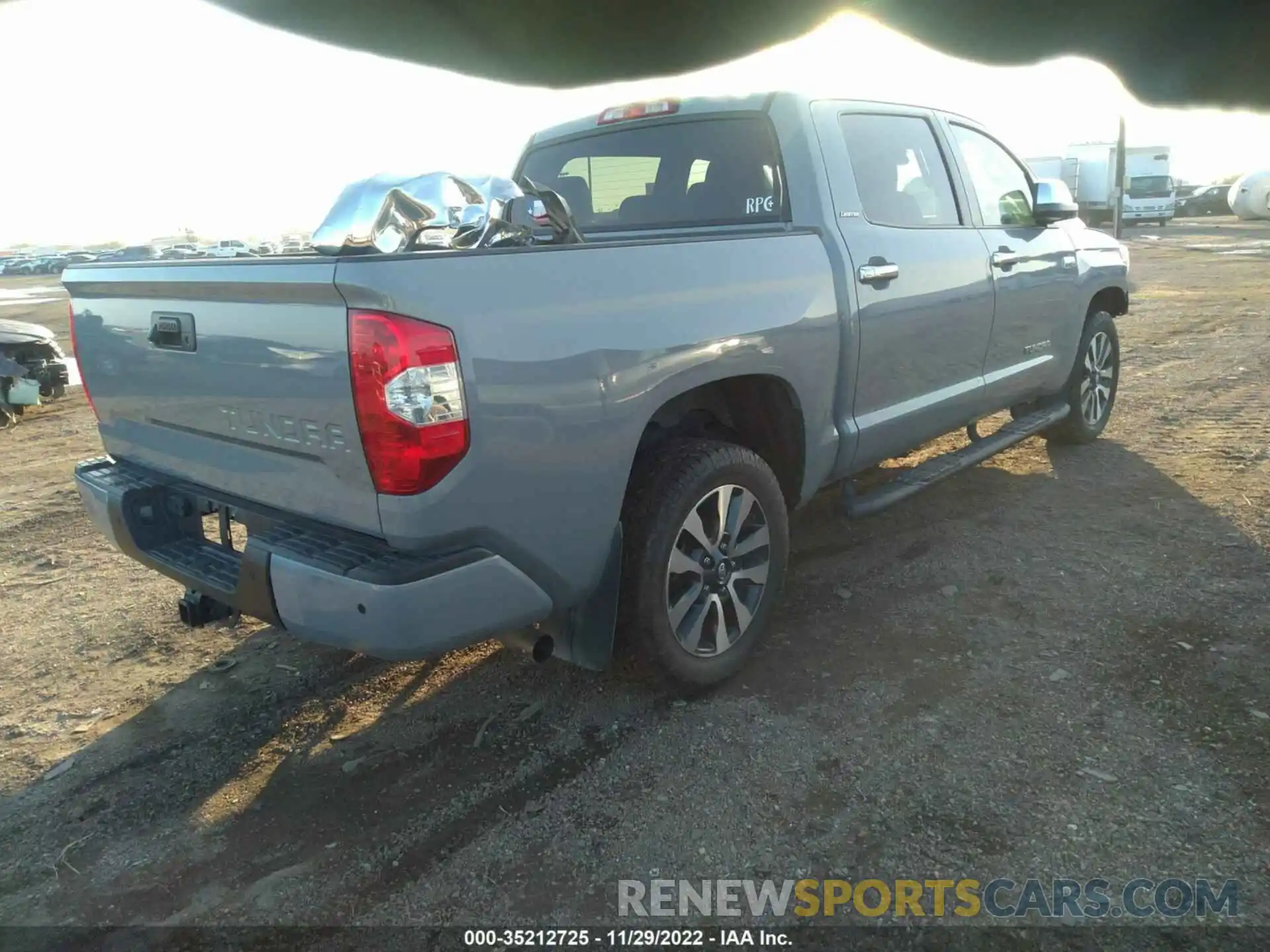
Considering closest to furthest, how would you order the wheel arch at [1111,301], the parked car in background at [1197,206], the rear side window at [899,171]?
the rear side window at [899,171], the wheel arch at [1111,301], the parked car in background at [1197,206]

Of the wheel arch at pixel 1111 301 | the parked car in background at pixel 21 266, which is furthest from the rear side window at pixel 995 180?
the parked car in background at pixel 21 266

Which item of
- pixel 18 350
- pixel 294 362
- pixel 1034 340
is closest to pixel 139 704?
pixel 294 362

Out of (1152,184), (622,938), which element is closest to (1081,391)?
(622,938)

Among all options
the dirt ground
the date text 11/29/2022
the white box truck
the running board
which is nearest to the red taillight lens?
the running board

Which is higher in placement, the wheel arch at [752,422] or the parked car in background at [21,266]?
the parked car in background at [21,266]

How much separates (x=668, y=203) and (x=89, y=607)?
2.94 meters

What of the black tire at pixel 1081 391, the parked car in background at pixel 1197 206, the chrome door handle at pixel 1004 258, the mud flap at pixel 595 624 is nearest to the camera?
the mud flap at pixel 595 624

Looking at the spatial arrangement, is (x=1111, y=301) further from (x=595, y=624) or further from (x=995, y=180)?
(x=595, y=624)

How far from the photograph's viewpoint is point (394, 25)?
1.15 meters

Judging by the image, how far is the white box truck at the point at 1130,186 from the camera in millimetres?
32219

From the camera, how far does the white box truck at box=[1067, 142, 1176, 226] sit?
32.2 m

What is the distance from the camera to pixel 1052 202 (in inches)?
178
